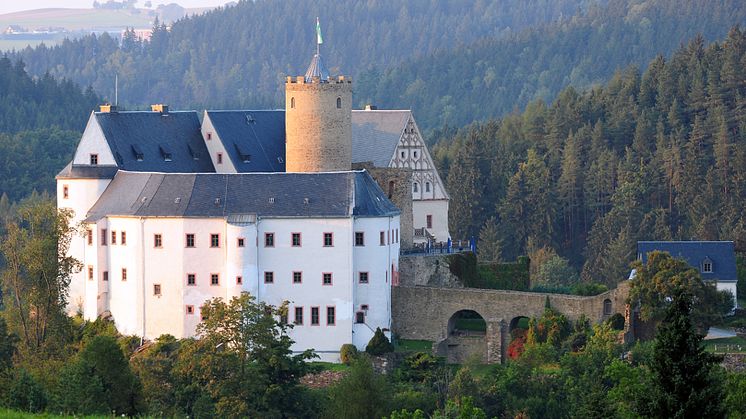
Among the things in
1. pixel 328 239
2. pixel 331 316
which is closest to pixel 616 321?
pixel 331 316

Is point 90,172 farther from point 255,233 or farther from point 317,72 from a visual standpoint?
point 317,72

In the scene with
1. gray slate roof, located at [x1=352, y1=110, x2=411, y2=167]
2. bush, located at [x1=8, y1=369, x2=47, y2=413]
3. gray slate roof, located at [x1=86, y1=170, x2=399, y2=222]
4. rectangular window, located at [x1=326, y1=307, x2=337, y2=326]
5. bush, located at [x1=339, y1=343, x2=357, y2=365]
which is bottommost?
bush, located at [x1=8, y1=369, x2=47, y2=413]

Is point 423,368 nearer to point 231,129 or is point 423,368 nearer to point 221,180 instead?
point 221,180

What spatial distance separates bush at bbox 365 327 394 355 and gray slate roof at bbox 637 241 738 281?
505 inches

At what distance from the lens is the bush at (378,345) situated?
254ft

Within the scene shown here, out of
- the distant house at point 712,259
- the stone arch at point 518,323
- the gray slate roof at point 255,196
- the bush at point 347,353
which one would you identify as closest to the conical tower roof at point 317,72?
the gray slate roof at point 255,196

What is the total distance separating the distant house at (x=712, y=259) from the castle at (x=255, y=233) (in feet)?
38.7

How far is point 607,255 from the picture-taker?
12019 cm

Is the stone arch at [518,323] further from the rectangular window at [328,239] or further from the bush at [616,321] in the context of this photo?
the rectangular window at [328,239]

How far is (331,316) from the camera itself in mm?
78188

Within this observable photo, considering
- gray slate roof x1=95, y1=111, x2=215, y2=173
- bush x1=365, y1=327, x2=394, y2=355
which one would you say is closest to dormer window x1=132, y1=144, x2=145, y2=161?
gray slate roof x1=95, y1=111, x2=215, y2=173

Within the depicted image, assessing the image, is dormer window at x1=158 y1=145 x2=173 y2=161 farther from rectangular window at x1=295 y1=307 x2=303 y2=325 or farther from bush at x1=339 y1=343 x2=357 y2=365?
bush at x1=339 y1=343 x2=357 y2=365

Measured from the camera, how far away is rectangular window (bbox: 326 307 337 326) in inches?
3078

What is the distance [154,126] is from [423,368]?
1825 cm
